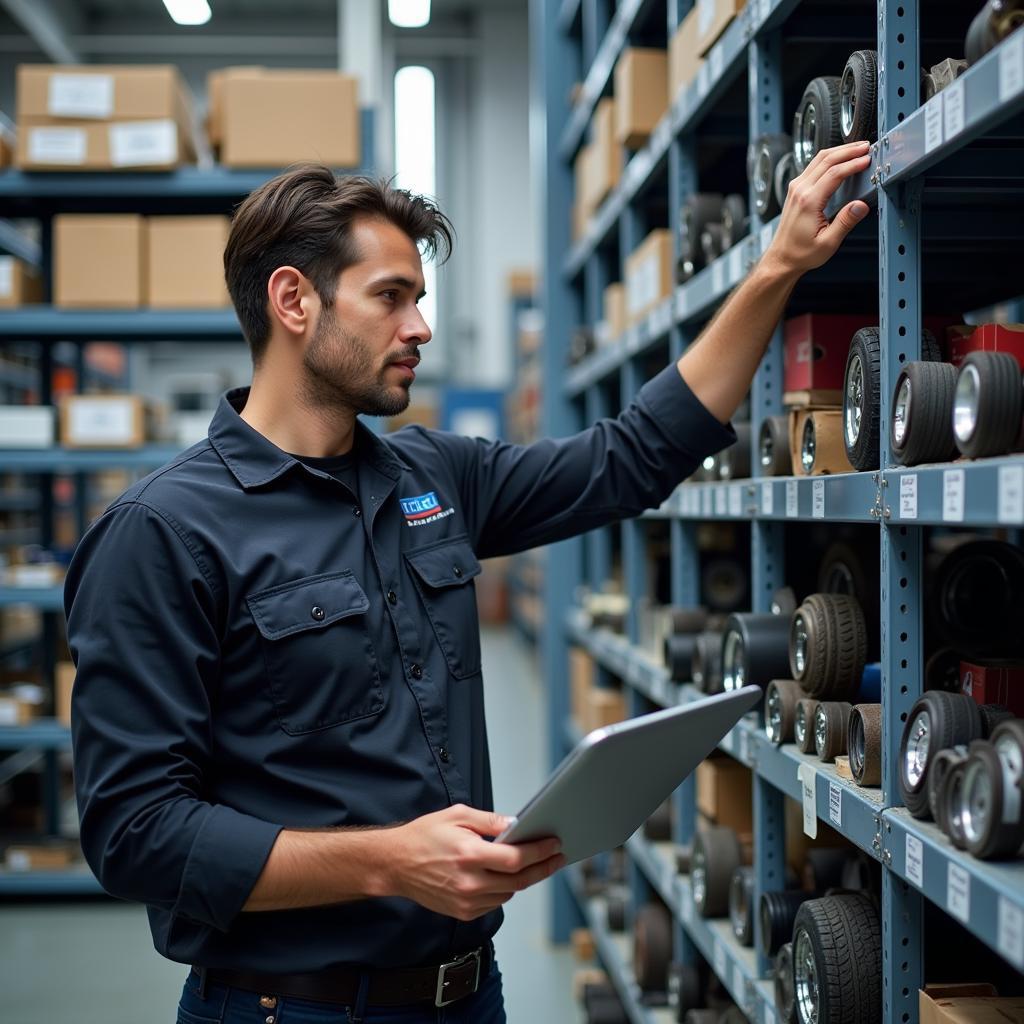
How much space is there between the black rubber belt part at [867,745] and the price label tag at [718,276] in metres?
1.09

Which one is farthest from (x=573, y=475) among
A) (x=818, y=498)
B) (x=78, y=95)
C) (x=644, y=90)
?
(x=78, y=95)

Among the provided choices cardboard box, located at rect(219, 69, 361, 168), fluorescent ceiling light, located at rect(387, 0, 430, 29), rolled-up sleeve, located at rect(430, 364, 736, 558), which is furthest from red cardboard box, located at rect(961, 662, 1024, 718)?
fluorescent ceiling light, located at rect(387, 0, 430, 29)

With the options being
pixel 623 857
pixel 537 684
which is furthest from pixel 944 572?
pixel 537 684

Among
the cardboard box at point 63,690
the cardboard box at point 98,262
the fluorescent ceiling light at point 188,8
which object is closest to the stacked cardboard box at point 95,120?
the cardboard box at point 98,262

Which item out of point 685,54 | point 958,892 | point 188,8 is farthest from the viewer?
point 188,8

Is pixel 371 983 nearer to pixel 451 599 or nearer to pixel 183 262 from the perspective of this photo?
pixel 451 599

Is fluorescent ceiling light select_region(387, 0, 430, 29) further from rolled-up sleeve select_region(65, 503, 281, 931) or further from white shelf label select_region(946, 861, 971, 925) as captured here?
white shelf label select_region(946, 861, 971, 925)

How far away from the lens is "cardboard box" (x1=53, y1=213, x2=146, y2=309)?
517 cm

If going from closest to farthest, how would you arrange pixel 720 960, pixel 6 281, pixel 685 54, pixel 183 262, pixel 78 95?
pixel 720 960 → pixel 685 54 → pixel 78 95 → pixel 183 262 → pixel 6 281

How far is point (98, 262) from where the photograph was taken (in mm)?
5180

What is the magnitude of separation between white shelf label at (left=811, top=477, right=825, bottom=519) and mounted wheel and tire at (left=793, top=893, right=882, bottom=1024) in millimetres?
683

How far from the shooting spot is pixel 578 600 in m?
5.16

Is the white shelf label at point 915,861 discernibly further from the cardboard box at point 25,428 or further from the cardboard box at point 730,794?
the cardboard box at point 25,428

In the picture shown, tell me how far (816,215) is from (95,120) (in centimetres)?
409
